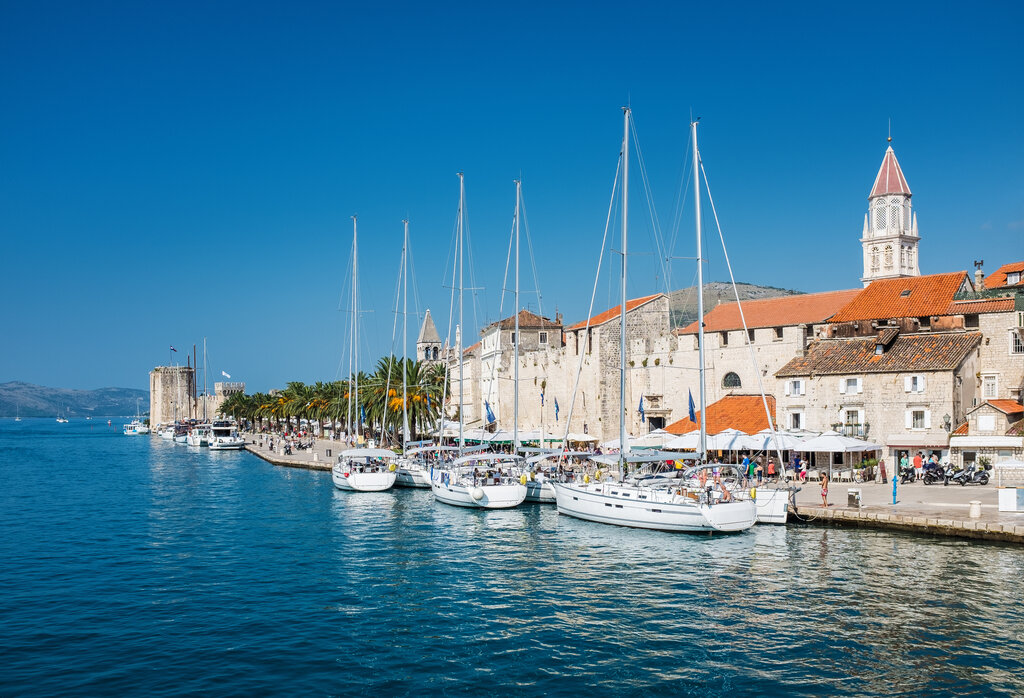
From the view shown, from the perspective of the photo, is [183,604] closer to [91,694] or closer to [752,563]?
[91,694]

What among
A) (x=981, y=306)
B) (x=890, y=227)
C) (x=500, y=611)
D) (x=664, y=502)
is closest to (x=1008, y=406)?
(x=981, y=306)

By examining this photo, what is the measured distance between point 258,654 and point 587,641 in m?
7.12

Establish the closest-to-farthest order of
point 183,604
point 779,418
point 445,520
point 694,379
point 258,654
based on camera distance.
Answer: point 258,654 → point 183,604 → point 445,520 → point 779,418 → point 694,379

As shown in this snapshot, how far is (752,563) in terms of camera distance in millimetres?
25766

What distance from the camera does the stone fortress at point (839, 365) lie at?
3878 centimetres

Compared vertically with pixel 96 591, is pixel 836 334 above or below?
above

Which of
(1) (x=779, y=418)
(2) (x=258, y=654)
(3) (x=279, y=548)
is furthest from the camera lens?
(1) (x=779, y=418)

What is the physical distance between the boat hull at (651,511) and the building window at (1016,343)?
17678mm

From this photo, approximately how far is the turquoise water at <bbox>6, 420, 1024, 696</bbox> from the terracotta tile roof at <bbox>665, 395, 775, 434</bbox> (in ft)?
44.6

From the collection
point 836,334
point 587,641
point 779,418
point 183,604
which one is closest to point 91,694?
point 183,604

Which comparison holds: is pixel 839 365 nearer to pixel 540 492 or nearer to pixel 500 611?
pixel 540 492

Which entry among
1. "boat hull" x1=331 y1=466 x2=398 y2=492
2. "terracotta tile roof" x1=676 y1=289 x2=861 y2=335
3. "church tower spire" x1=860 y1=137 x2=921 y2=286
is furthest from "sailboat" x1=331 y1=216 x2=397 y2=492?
"church tower spire" x1=860 y1=137 x2=921 y2=286

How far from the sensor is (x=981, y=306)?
40.5 metres

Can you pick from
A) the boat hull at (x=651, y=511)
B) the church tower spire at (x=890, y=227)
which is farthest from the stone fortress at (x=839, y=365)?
the church tower spire at (x=890, y=227)
